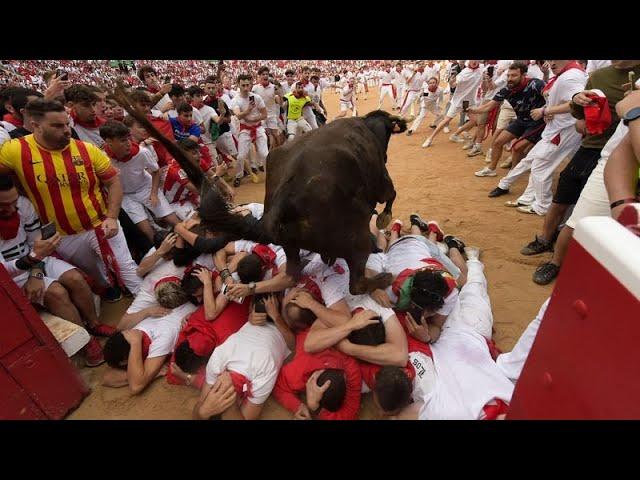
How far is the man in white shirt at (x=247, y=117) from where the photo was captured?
711cm

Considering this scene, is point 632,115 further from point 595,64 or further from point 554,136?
point 595,64

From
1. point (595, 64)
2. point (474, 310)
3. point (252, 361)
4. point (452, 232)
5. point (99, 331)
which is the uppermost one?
point (595, 64)

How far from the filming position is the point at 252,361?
7.97 feet

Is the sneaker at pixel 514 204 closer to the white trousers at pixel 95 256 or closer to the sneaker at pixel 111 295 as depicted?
the white trousers at pixel 95 256

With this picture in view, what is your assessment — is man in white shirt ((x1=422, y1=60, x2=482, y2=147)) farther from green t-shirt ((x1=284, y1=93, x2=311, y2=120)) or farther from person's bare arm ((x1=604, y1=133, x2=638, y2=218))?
person's bare arm ((x1=604, y1=133, x2=638, y2=218))

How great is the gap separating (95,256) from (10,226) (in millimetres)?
867

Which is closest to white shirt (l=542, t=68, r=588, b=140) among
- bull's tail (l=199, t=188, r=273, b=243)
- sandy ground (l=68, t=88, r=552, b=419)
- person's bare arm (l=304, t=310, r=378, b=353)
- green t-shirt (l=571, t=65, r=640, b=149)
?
green t-shirt (l=571, t=65, r=640, b=149)

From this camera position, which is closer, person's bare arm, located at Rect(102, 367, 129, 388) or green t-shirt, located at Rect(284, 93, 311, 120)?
person's bare arm, located at Rect(102, 367, 129, 388)

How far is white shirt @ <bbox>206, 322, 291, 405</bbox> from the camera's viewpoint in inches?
94.6

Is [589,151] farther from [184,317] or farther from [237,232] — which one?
[184,317]

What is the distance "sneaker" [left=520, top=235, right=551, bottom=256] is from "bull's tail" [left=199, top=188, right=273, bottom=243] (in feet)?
10.6

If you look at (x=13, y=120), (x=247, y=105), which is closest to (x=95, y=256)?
(x=13, y=120)

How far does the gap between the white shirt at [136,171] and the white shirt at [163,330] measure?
1.96 meters

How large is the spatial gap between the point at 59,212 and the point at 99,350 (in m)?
1.30
